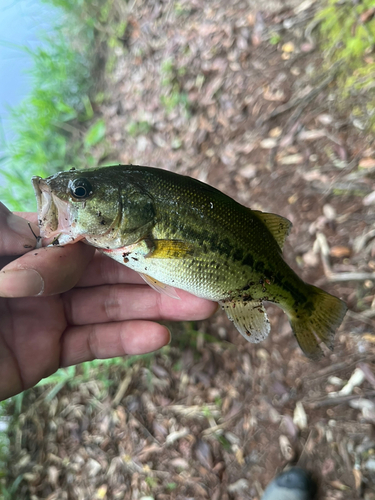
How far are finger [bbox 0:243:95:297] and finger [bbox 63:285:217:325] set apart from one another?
601 millimetres

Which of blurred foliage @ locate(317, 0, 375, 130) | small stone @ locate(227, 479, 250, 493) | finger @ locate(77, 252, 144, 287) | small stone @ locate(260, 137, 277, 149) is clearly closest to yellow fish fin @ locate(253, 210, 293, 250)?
finger @ locate(77, 252, 144, 287)

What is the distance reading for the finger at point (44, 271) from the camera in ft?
5.75

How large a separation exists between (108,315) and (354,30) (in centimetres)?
355

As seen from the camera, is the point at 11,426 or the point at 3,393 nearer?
the point at 3,393

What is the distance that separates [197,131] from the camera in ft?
14.9

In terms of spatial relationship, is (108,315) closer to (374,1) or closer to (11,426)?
(11,426)

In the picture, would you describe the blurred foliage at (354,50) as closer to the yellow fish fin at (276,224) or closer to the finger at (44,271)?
the yellow fish fin at (276,224)

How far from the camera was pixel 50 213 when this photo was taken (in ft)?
6.32

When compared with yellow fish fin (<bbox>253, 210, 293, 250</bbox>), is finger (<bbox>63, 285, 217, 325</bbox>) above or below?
below

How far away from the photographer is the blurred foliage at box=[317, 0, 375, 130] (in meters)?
3.23

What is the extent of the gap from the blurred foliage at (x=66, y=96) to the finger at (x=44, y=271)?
3.67 m

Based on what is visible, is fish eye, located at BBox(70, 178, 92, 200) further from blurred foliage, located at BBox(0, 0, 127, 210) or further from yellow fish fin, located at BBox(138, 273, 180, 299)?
blurred foliage, located at BBox(0, 0, 127, 210)

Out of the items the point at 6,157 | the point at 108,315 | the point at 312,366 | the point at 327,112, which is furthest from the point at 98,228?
the point at 6,157

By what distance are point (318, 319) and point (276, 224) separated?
2.30ft
